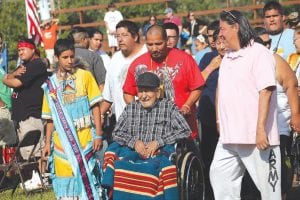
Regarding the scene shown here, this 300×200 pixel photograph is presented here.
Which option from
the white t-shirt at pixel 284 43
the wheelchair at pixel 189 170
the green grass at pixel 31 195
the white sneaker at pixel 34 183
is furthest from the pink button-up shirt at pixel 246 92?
the white sneaker at pixel 34 183

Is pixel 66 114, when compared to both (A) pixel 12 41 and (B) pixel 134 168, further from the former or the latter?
(A) pixel 12 41

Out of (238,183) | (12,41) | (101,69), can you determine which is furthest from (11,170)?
(12,41)

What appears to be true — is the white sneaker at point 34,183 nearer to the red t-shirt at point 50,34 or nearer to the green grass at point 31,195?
the green grass at point 31,195

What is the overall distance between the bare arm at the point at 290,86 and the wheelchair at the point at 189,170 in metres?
1.05

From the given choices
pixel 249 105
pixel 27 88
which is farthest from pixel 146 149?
pixel 27 88

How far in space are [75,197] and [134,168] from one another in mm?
825

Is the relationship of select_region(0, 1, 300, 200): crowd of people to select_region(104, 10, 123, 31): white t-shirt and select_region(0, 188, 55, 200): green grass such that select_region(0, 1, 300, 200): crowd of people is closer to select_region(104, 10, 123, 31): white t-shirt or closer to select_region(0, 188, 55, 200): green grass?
select_region(0, 188, 55, 200): green grass

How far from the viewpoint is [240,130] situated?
21.9ft

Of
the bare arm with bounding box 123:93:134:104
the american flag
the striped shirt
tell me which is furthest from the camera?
the american flag

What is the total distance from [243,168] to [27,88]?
3669 mm

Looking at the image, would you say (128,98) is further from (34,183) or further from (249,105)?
(34,183)

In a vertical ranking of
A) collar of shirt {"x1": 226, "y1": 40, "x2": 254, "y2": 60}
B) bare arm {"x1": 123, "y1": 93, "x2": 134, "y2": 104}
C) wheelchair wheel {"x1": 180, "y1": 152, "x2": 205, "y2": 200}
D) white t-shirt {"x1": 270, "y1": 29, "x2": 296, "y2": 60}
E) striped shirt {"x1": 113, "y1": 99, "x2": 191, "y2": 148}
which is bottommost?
wheelchair wheel {"x1": 180, "y1": 152, "x2": 205, "y2": 200}

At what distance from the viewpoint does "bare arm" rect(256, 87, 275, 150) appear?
6484mm

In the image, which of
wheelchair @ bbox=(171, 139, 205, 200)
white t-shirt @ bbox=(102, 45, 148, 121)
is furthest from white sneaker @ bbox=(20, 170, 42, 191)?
wheelchair @ bbox=(171, 139, 205, 200)
